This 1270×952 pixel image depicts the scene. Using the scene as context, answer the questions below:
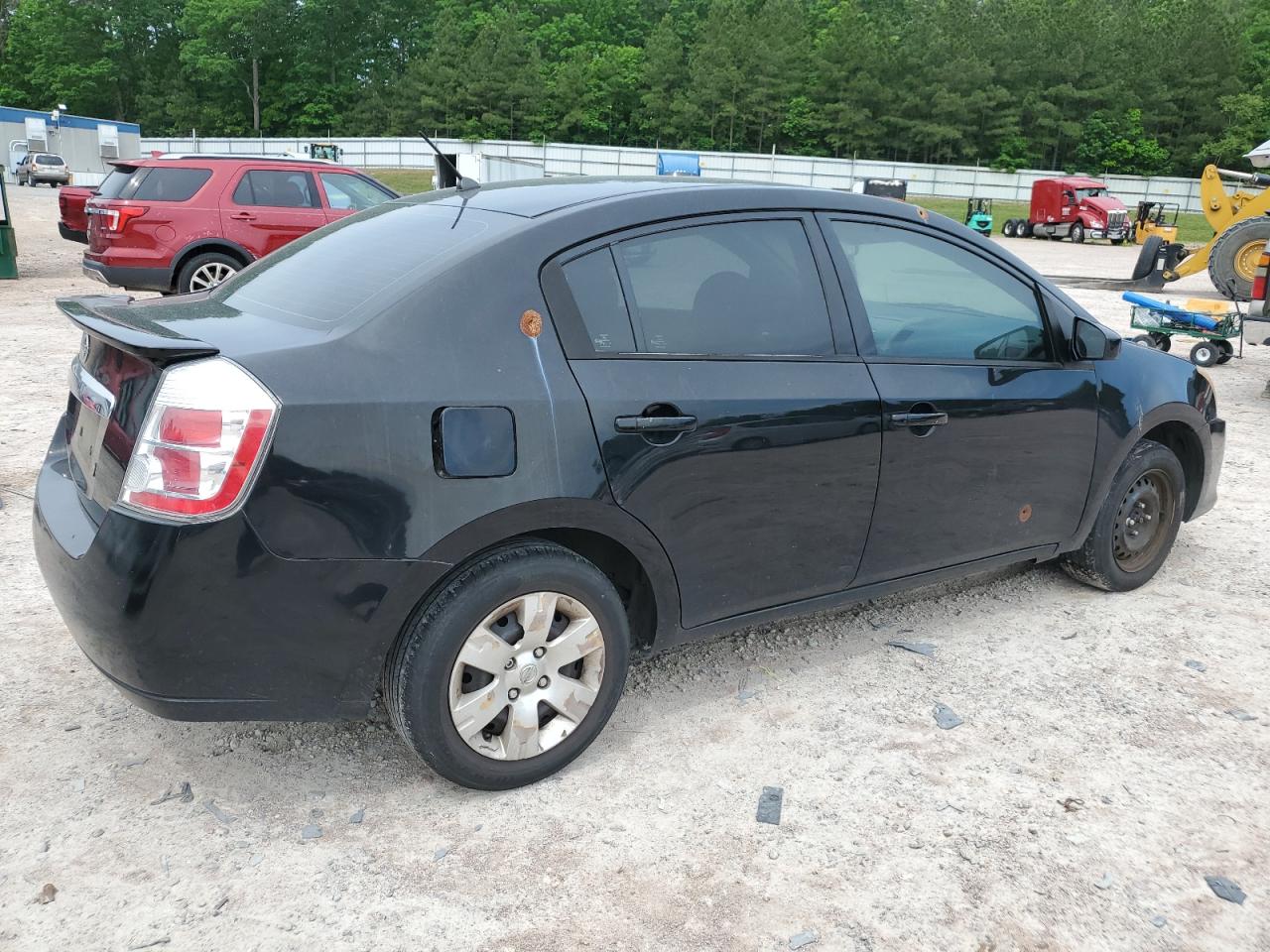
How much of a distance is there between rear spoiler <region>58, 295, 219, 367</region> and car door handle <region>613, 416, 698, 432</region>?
106cm

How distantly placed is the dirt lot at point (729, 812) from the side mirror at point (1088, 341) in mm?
1099

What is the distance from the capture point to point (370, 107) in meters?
84.4

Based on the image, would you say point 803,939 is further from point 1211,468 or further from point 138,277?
point 138,277

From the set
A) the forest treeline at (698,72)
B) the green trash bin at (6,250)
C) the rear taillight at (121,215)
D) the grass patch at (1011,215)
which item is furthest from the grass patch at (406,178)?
the rear taillight at (121,215)

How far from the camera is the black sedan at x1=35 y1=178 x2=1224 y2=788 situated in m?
2.54

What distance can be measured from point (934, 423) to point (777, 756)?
1.24 meters

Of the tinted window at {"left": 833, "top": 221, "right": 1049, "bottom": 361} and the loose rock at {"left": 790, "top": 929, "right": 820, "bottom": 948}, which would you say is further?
the tinted window at {"left": 833, "top": 221, "right": 1049, "bottom": 361}

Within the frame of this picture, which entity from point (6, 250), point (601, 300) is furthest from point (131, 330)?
point (6, 250)

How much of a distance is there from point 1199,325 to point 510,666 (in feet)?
34.4

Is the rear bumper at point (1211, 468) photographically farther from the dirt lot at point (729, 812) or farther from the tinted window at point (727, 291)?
the tinted window at point (727, 291)

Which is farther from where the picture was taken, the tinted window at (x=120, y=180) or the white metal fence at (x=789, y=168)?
the white metal fence at (x=789, y=168)

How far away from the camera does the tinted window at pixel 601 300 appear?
2.97 metres

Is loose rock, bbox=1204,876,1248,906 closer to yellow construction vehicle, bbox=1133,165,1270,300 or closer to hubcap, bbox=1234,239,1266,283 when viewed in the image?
yellow construction vehicle, bbox=1133,165,1270,300

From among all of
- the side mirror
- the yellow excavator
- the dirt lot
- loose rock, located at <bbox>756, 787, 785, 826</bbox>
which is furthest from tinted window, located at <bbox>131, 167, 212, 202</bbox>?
the yellow excavator
